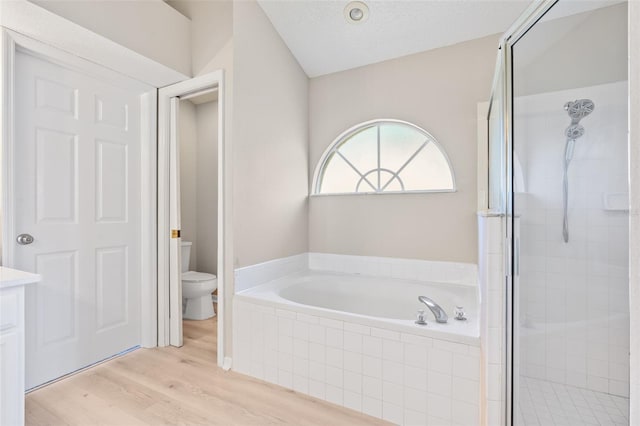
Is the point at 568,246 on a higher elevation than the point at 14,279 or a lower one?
higher

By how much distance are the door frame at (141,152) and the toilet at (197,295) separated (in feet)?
1.77

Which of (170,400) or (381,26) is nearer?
(170,400)

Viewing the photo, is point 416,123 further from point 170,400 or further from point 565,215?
point 170,400

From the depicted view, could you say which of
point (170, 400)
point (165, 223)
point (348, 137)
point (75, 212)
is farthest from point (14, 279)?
point (348, 137)

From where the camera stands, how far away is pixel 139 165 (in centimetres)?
242

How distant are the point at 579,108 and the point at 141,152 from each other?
9.25ft

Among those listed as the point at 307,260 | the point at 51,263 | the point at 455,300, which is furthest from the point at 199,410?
the point at 455,300

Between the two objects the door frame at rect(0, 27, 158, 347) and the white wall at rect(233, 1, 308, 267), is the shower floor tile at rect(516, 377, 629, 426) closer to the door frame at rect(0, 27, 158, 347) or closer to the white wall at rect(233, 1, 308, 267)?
the white wall at rect(233, 1, 308, 267)

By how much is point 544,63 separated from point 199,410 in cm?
253

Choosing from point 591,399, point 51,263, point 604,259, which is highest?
point 604,259

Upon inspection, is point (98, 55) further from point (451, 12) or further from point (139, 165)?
point (451, 12)

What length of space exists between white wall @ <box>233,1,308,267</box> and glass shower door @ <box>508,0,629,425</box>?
5.37 feet

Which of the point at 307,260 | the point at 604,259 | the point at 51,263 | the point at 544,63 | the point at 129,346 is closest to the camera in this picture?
the point at 604,259

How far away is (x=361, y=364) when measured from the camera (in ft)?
5.48
